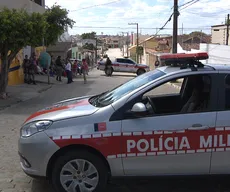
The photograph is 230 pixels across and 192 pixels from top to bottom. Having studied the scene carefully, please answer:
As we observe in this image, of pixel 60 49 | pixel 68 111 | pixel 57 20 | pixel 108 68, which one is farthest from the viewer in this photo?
pixel 60 49

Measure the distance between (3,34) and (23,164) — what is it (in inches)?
354

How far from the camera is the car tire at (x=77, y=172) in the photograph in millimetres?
4020

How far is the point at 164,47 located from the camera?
7075 centimetres

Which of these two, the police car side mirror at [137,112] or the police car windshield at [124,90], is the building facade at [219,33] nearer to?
the police car windshield at [124,90]

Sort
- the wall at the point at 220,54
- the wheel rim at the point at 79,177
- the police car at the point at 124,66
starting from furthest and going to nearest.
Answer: the police car at the point at 124,66, the wall at the point at 220,54, the wheel rim at the point at 79,177

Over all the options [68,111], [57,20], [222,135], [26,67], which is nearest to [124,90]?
[68,111]

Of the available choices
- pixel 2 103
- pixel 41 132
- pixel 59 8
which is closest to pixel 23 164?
pixel 41 132

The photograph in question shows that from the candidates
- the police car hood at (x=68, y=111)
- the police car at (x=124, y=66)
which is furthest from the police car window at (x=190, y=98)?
the police car at (x=124, y=66)

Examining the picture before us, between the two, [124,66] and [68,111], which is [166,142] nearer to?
[68,111]

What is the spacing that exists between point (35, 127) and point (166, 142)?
1.57 metres

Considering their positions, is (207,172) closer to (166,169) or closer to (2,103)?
(166,169)

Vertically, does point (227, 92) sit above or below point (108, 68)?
above

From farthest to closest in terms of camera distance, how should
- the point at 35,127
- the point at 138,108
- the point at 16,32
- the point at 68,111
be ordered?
the point at 16,32 < the point at 68,111 < the point at 35,127 < the point at 138,108

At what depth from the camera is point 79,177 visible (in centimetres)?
409
